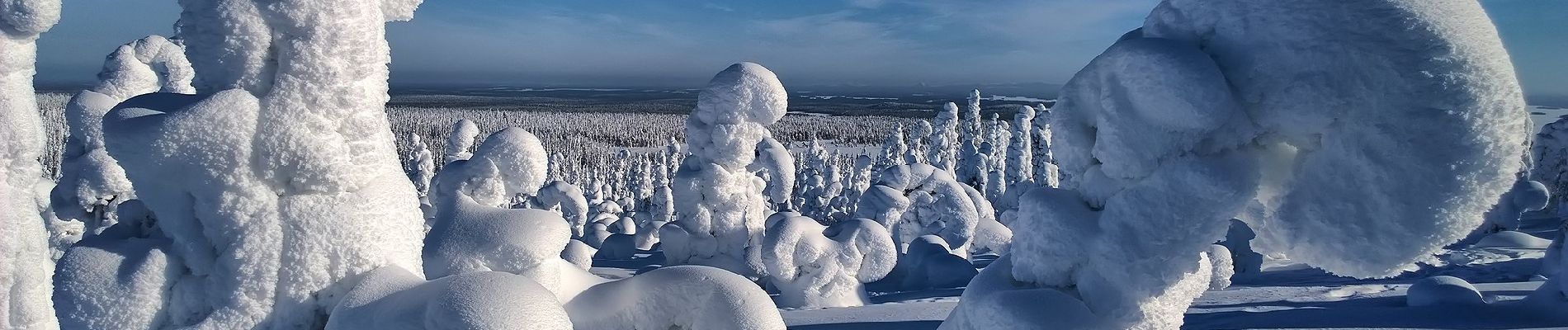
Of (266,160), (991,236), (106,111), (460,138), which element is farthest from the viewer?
(991,236)

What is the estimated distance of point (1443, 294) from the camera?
646 cm

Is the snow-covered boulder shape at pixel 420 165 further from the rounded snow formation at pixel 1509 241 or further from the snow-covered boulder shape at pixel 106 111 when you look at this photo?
the rounded snow formation at pixel 1509 241

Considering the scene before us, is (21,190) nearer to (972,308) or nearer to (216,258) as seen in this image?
(216,258)

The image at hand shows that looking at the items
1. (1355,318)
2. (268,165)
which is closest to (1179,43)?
(268,165)

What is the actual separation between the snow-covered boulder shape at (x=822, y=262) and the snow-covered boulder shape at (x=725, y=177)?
0.88m

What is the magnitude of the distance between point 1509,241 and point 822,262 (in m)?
9.75

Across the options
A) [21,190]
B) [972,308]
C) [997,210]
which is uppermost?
[21,190]

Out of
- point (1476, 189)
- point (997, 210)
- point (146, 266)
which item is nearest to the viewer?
point (1476, 189)

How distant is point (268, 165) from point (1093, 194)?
2497mm

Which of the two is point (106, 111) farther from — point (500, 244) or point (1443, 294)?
point (1443, 294)

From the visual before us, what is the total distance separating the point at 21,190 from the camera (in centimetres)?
253

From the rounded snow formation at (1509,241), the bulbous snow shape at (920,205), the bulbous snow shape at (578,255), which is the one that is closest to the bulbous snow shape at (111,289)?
the bulbous snow shape at (578,255)

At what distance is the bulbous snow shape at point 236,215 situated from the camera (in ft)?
7.48

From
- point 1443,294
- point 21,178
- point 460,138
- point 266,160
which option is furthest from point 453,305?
point 460,138
